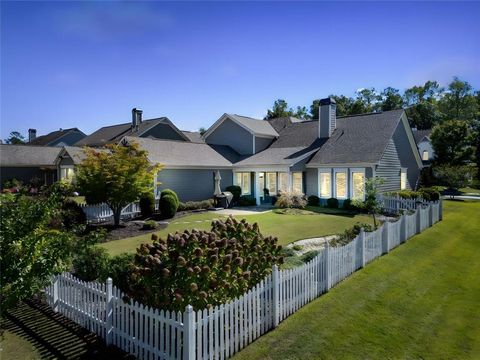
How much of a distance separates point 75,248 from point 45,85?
6.75m

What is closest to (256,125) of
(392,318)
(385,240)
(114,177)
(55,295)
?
(114,177)

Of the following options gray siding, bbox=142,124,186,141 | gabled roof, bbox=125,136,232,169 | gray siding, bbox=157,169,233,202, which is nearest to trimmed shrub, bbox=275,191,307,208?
gray siding, bbox=157,169,233,202

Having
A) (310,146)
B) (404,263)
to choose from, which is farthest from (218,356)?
(310,146)

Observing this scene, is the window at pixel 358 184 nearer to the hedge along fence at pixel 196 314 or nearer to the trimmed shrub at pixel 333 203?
the trimmed shrub at pixel 333 203

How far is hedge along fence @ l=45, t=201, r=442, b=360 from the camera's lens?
5266 millimetres

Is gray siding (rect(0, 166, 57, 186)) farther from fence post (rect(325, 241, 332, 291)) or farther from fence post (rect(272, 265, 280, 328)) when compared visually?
fence post (rect(272, 265, 280, 328))

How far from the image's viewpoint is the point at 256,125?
3262cm

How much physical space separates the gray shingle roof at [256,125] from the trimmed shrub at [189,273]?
79.8 ft

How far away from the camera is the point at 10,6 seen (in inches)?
286

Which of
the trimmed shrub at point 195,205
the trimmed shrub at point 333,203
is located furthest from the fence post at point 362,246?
the trimmed shrub at point 195,205

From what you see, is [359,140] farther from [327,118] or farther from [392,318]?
[392,318]

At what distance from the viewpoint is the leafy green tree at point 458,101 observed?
70688 mm

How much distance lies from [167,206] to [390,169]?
16.6 metres

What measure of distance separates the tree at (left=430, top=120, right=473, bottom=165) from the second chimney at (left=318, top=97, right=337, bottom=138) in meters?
17.3
